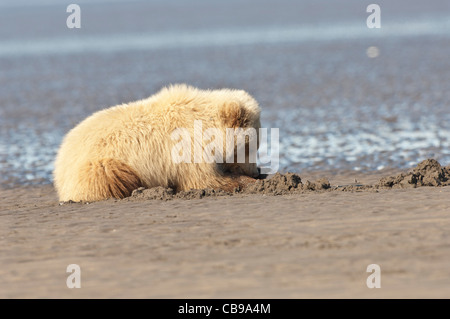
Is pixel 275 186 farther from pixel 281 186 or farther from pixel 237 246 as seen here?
pixel 237 246

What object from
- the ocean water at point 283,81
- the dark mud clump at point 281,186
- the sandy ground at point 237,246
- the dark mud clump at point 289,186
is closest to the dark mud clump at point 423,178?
the dark mud clump at point 289,186

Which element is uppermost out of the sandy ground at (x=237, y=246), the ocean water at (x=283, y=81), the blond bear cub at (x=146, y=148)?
the ocean water at (x=283, y=81)

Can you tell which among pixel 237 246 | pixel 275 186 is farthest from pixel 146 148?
pixel 237 246

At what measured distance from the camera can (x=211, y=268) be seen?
20.5 ft

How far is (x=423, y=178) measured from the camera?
30.3 ft

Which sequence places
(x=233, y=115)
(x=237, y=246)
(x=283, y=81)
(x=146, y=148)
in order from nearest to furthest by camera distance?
(x=237, y=246) → (x=146, y=148) → (x=233, y=115) → (x=283, y=81)

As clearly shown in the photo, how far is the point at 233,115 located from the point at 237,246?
8.64ft

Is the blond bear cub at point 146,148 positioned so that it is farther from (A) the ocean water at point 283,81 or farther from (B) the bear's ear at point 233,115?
(A) the ocean water at point 283,81

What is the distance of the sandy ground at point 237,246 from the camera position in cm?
580

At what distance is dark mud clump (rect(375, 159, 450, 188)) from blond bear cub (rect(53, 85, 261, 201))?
5.27ft

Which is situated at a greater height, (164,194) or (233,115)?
(233,115)

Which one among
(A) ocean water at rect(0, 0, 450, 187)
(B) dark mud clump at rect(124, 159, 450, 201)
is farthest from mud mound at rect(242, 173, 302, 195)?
(A) ocean water at rect(0, 0, 450, 187)

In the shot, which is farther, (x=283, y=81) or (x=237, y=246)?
(x=283, y=81)
